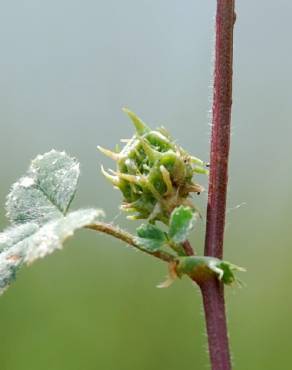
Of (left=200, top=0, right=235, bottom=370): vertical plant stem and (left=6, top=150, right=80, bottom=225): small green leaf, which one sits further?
(left=6, top=150, right=80, bottom=225): small green leaf

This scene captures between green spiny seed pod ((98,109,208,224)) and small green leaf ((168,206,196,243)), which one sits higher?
green spiny seed pod ((98,109,208,224))

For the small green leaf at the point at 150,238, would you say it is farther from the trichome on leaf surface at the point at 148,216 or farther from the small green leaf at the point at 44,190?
the small green leaf at the point at 44,190

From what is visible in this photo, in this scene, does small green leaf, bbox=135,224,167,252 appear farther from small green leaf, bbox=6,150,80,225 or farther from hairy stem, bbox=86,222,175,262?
small green leaf, bbox=6,150,80,225

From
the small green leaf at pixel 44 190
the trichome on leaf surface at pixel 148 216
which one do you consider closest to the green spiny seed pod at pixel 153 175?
the trichome on leaf surface at pixel 148 216

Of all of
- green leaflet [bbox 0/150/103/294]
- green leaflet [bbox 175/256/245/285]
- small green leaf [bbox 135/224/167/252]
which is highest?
green leaflet [bbox 0/150/103/294]

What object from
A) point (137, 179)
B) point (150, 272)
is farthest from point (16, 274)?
point (150, 272)

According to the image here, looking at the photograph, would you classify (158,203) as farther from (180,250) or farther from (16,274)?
(16,274)

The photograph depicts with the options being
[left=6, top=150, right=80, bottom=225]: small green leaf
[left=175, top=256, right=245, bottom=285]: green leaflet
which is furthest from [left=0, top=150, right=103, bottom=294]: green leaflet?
[left=175, top=256, right=245, bottom=285]: green leaflet
